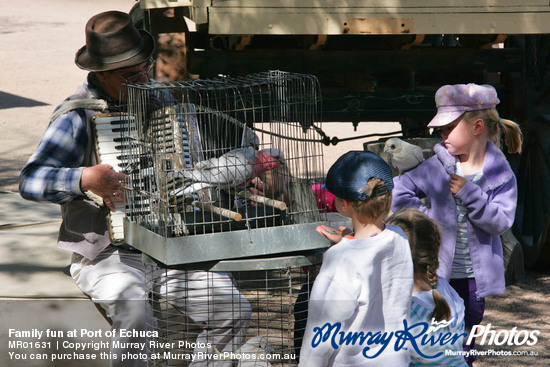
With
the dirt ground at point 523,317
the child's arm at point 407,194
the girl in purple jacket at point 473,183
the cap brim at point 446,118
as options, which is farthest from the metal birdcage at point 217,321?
the dirt ground at point 523,317

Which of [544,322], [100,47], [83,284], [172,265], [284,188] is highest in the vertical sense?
[100,47]

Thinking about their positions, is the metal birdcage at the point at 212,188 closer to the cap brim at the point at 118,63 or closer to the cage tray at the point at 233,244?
the cage tray at the point at 233,244

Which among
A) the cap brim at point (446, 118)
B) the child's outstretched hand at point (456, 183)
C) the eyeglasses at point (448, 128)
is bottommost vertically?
the child's outstretched hand at point (456, 183)

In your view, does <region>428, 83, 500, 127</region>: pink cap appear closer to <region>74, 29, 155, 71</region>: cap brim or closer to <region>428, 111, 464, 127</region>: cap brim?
<region>428, 111, 464, 127</region>: cap brim

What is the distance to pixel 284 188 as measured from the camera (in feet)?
10.1

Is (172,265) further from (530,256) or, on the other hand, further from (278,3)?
(530,256)

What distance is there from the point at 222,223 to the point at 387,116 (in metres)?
3.26

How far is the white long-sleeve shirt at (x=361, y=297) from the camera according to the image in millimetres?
2395

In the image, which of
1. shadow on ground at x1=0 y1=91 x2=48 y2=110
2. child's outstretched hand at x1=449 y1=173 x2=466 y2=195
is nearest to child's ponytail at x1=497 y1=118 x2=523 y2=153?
child's outstretched hand at x1=449 y1=173 x2=466 y2=195

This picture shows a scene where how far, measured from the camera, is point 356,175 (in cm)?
254

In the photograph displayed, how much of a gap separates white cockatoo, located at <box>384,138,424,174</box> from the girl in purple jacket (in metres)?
0.05

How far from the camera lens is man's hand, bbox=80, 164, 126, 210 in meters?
3.14

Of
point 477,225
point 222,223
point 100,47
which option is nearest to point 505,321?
point 477,225

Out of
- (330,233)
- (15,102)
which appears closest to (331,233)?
(330,233)
